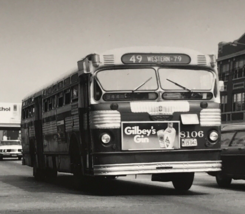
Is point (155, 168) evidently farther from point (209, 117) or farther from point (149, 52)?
point (149, 52)

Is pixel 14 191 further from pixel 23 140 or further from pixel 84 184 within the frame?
pixel 23 140

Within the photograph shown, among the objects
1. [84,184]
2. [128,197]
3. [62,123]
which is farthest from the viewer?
[62,123]

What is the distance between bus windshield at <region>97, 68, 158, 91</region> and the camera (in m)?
12.6

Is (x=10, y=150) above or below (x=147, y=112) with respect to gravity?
below

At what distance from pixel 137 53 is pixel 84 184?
333 cm

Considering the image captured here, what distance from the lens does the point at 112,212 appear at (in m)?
9.76

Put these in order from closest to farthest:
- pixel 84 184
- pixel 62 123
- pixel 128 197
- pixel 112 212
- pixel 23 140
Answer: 1. pixel 112 212
2. pixel 128 197
3. pixel 84 184
4. pixel 62 123
5. pixel 23 140

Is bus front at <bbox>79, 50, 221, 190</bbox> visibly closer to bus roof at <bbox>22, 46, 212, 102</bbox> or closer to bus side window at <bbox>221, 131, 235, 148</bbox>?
bus roof at <bbox>22, 46, 212, 102</bbox>

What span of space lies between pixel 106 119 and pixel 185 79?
193 centimetres

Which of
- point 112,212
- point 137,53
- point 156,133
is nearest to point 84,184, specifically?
point 156,133

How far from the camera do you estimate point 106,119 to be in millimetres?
12375

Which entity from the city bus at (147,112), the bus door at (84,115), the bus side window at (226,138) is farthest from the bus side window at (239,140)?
the bus door at (84,115)

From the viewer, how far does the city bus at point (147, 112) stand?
12422 millimetres

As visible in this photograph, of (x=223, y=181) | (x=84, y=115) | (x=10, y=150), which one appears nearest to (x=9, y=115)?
(x=10, y=150)
